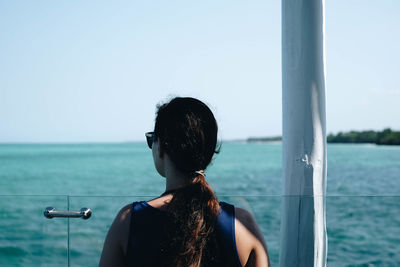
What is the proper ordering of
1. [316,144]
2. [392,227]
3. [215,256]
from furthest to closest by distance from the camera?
[392,227]
[316,144]
[215,256]

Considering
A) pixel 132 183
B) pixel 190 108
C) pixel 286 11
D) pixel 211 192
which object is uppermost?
pixel 286 11

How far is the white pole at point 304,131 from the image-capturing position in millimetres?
2533

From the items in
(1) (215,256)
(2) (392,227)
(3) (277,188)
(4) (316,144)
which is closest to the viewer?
(1) (215,256)

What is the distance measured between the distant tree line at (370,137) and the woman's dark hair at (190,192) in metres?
63.7

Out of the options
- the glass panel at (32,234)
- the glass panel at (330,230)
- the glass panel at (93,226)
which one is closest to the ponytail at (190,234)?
the glass panel at (330,230)

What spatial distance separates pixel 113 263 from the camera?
1.30 m

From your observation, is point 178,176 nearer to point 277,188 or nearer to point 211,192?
point 211,192

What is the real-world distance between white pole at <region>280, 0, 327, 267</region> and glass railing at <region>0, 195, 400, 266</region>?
0.60ft

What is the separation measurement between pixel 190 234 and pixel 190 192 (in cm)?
12

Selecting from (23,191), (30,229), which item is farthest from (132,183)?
(30,229)

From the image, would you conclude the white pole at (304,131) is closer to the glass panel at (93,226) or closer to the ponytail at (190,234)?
the glass panel at (93,226)

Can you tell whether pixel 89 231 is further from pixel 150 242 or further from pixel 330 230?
pixel 330 230

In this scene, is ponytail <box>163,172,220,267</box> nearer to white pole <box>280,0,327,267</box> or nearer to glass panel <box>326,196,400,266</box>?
white pole <box>280,0,327,267</box>

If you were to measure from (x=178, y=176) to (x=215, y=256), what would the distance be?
26 centimetres
